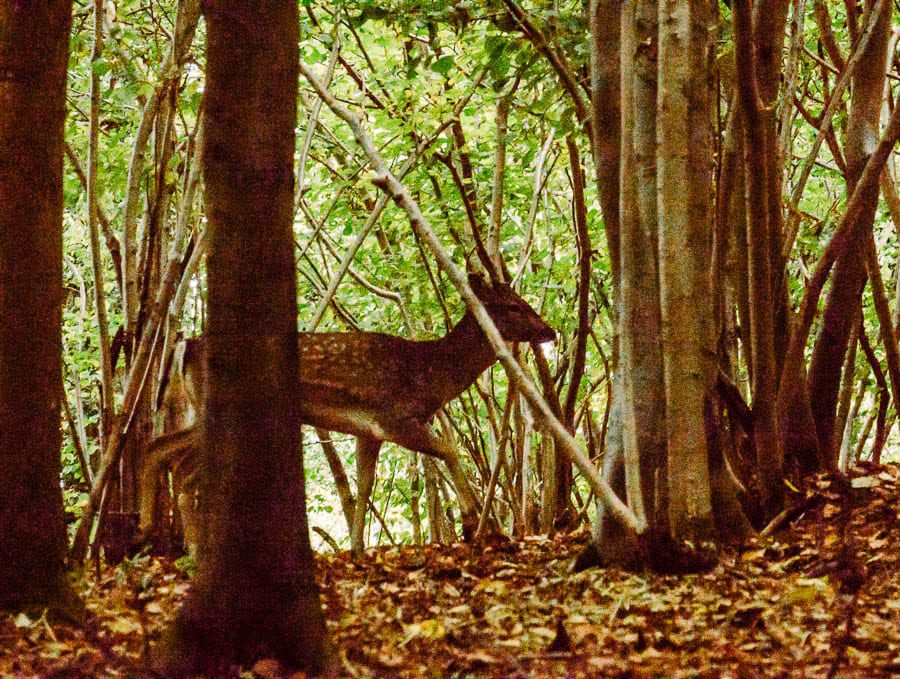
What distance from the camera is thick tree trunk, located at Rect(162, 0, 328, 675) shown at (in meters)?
3.48

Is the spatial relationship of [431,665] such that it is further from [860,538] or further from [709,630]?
[860,538]

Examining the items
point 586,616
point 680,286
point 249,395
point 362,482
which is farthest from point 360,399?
point 249,395

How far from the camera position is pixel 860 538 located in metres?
5.57

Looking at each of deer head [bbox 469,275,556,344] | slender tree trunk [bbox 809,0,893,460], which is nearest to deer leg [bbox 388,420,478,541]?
deer head [bbox 469,275,556,344]

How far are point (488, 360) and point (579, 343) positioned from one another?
2.55ft

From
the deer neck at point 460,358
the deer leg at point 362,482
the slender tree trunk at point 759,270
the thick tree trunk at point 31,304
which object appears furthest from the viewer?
the deer neck at point 460,358

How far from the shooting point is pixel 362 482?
7445 mm

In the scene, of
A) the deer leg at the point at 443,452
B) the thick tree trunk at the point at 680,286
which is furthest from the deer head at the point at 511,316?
the thick tree trunk at the point at 680,286

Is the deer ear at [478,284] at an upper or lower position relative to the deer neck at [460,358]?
upper

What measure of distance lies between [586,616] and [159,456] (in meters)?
3.85

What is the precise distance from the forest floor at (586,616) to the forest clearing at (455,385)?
24mm

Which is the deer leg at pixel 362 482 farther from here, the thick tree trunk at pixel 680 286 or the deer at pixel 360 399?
the thick tree trunk at pixel 680 286

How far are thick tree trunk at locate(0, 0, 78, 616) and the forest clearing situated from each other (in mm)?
12

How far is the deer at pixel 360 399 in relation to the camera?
7.25 meters
